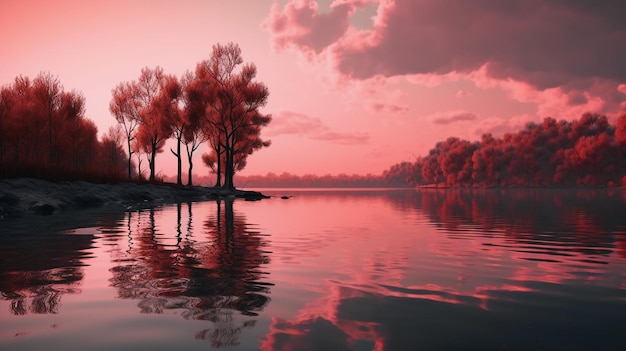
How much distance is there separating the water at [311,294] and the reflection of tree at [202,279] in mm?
24

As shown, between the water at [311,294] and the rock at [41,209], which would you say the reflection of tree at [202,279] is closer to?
the water at [311,294]

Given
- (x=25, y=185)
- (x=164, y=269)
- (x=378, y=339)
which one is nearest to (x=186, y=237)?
(x=164, y=269)

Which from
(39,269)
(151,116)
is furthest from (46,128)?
(39,269)

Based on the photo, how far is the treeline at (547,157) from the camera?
9206 cm

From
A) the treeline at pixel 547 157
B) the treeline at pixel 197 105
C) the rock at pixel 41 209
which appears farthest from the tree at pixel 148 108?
the treeline at pixel 547 157

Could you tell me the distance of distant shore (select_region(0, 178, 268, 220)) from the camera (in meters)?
21.7

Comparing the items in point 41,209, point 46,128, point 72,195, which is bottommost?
point 41,209

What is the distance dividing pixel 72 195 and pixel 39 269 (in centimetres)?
2212

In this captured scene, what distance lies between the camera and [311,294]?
6.23 meters

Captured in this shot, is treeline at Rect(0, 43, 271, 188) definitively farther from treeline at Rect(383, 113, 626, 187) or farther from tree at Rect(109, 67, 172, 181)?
treeline at Rect(383, 113, 626, 187)

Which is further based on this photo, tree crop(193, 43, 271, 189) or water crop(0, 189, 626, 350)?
tree crop(193, 43, 271, 189)

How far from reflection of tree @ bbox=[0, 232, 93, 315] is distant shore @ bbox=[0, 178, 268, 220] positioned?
9.51 metres

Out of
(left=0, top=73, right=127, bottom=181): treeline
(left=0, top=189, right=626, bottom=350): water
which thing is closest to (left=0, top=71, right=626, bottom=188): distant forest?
(left=0, top=73, right=127, bottom=181): treeline

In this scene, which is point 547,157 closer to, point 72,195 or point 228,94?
point 228,94
